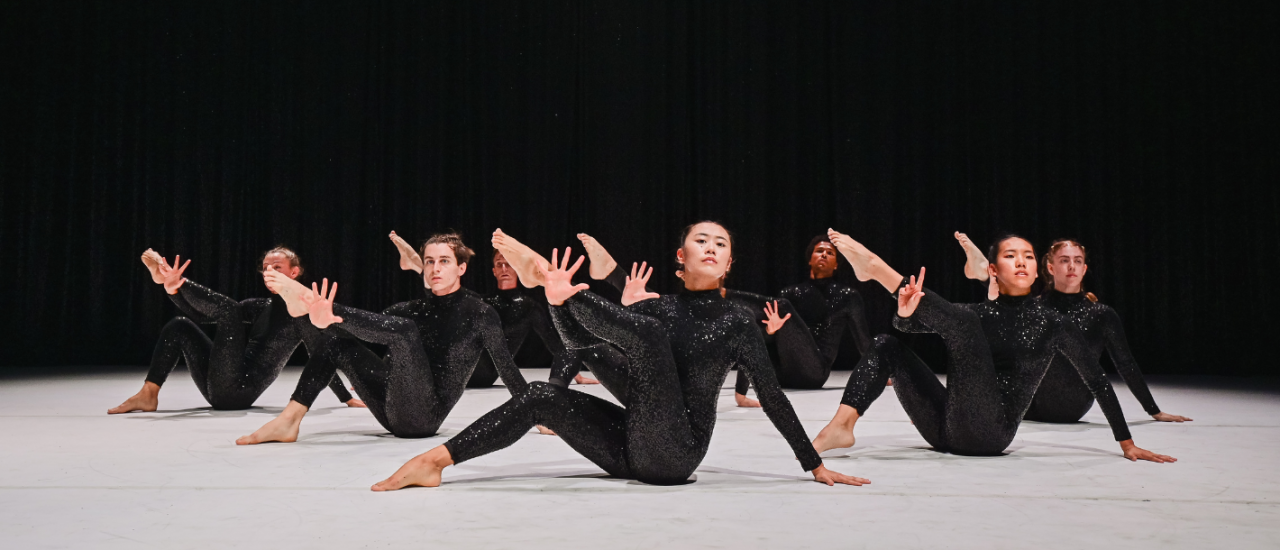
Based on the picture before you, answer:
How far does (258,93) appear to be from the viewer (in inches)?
348

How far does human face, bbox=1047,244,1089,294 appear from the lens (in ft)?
14.3

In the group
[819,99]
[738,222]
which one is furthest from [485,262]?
[819,99]

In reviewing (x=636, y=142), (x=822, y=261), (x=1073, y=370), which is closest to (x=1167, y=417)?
(x=1073, y=370)

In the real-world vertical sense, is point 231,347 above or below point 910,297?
below

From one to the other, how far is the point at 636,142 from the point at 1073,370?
194 inches

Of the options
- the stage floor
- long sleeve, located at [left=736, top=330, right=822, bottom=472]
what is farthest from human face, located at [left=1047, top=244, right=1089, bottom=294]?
long sleeve, located at [left=736, top=330, right=822, bottom=472]

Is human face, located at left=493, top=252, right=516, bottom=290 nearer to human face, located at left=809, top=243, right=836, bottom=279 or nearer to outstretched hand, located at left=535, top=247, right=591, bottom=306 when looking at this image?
human face, located at left=809, top=243, right=836, bottom=279

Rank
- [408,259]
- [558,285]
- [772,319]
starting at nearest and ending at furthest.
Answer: [558,285] < [772,319] < [408,259]

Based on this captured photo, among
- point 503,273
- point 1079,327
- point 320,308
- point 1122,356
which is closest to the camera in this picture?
point 320,308

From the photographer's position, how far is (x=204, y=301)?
4.84 m

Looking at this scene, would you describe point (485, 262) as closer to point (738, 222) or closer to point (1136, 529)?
point (738, 222)

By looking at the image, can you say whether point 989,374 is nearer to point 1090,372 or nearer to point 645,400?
point 1090,372

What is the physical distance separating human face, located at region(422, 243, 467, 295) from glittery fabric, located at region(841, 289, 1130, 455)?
1.69 m

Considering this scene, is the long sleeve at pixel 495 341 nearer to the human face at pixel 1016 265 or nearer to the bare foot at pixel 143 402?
the human face at pixel 1016 265
